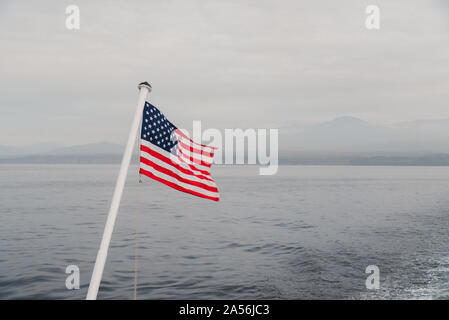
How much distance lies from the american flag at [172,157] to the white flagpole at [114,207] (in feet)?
1.95

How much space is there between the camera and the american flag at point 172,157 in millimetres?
6230

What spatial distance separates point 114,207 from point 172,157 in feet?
6.02

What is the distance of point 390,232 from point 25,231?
3087cm

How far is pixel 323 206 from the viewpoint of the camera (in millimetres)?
46625

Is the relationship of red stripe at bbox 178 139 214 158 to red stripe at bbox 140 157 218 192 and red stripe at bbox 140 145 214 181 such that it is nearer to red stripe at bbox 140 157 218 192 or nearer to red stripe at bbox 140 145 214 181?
red stripe at bbox 140 145 214 181

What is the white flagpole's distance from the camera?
512 centimetres

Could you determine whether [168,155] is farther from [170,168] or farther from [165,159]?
[170,168]

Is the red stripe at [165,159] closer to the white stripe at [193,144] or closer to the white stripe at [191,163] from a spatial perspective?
the white stripe at [191,163]

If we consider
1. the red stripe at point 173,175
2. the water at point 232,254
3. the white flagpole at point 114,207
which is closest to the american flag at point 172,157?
the red stripe at point 173,175

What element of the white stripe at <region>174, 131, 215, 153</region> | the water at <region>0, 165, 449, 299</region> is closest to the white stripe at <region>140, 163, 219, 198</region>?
the white stripe at <region>174, 131, 215, 153</region>

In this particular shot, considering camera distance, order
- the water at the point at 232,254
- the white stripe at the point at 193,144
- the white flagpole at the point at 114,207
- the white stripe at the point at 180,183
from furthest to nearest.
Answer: the water at the point at 232,254, the white stripe at the point at 193,144, the white stripe at the point at 180,183, the white flagpole at the point at 114,207

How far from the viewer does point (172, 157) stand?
22.0 ft
